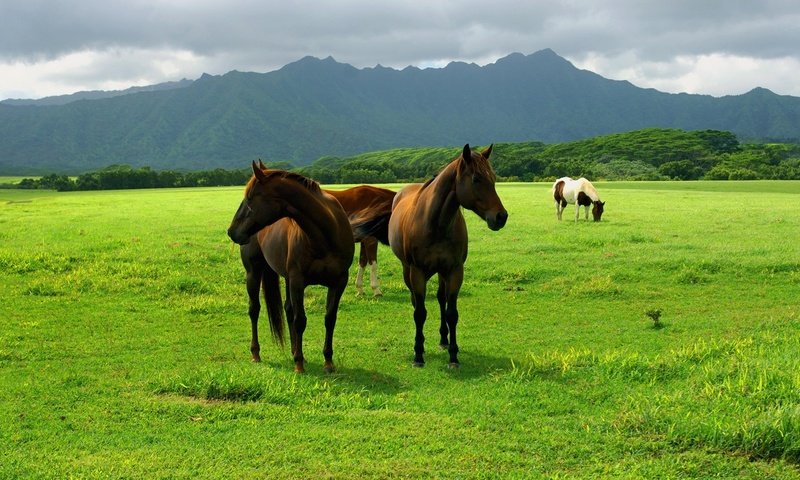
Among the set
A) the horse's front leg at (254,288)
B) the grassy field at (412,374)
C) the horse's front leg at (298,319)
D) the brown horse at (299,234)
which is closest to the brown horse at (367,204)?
the grassy field at (412,374)

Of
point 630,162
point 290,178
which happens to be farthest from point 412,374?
point 630,162

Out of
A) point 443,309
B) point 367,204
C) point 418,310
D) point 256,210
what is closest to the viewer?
point 256,210

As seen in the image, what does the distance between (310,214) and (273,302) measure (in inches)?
79.3

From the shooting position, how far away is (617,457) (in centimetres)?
514

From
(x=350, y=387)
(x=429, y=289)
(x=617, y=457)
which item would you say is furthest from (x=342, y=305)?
(x=617, y=457)

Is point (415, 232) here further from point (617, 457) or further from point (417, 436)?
point (617, 457)

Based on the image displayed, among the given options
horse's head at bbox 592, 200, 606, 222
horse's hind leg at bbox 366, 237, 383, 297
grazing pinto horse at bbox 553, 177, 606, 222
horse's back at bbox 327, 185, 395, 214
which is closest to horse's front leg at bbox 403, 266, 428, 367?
horse's back at bbox 327, 185, 395, 214

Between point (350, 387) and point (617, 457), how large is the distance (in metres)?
3.11

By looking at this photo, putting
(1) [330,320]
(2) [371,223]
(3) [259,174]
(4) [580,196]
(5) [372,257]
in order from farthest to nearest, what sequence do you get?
(4) [580,196] < (5) [372,257] < (2) [371,223] < (1) [330,320] < (3) [259,174]

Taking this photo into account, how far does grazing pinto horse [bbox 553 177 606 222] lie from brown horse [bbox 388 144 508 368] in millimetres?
18119

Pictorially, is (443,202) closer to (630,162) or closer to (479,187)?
(479,187)

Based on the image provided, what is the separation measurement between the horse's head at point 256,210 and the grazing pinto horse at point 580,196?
19958 millimetres

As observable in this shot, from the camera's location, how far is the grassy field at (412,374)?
5.16 metres

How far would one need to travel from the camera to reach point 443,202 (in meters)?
8.04
